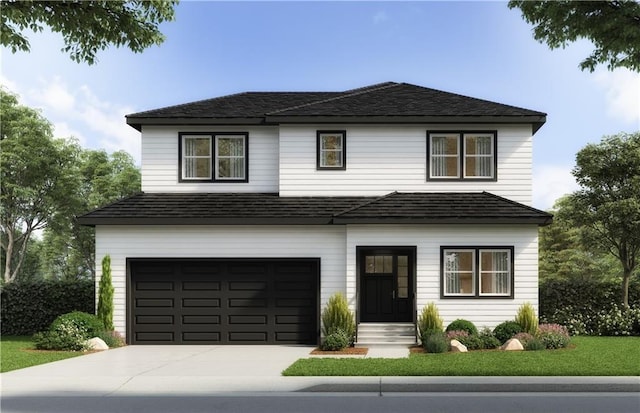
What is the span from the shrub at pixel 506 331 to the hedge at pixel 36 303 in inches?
557

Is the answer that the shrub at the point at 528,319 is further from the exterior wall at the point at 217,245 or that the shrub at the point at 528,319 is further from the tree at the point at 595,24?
the tree at the point at 595,24

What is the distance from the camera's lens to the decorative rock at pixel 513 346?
58.1ft

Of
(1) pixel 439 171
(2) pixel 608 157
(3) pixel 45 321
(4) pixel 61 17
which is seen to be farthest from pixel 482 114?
(3) pixel 45 321

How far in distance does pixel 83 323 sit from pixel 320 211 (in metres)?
7.56

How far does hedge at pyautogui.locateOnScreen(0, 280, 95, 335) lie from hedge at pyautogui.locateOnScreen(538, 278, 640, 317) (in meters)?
15.9

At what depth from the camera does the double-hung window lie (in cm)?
2012

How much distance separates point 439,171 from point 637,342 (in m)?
7.74

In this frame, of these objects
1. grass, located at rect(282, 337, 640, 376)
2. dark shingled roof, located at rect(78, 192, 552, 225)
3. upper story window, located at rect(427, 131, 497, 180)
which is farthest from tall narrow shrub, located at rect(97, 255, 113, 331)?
upper story window, located at rect(427, 131, 497, 180)

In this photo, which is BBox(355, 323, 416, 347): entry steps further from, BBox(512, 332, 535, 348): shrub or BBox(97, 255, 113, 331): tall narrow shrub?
BBox(97, 255, 113, 331): tall narrow shrub

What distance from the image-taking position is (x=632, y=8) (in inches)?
570

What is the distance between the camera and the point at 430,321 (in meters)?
19.4

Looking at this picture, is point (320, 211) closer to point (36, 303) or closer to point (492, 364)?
point (492, 364)

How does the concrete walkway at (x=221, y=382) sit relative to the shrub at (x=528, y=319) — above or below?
below

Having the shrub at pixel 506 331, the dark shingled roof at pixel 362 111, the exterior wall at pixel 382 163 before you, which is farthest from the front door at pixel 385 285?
the dark shingled roof at pixel 362 111
